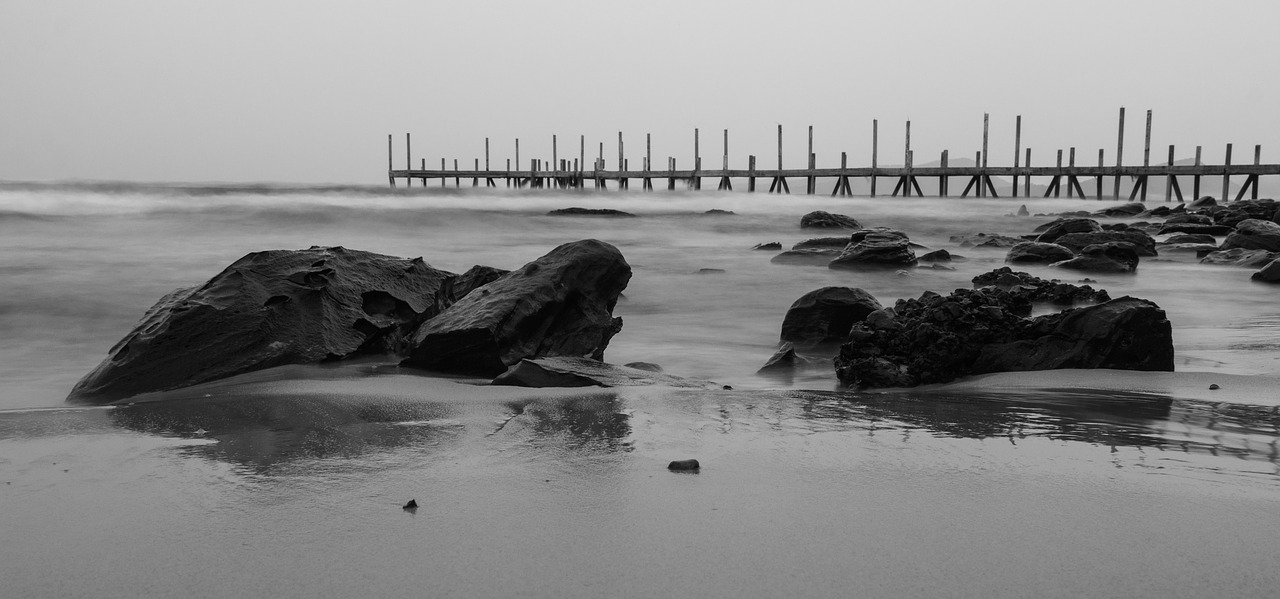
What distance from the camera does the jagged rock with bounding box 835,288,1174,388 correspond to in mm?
4031

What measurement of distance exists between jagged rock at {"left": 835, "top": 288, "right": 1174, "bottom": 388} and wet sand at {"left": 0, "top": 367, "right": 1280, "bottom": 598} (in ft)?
2.10

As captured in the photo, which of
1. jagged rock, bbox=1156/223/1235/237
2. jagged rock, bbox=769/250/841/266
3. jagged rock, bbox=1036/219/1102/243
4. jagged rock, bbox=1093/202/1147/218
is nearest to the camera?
jagged rock, bbox=769/250/841/266

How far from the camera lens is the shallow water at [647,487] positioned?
67.7 inches

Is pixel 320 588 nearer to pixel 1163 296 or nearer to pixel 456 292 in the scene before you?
pixel 456 292

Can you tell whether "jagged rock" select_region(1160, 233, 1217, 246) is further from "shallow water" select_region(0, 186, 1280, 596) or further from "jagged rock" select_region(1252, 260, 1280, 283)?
"shallow water" select_region(0, 186, 1280, 596)

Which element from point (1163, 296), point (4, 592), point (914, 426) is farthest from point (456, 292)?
point (1163, 296)

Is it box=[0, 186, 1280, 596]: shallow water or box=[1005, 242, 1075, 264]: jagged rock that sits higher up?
box=[0, 186, 1280, 596]: shallow water

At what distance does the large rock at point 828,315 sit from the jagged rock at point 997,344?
3.11ft

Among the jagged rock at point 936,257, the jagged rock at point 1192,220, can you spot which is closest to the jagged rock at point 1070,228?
the jagged rock at point 936,257

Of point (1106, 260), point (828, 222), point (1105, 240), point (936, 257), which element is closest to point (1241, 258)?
point (1105, 240)

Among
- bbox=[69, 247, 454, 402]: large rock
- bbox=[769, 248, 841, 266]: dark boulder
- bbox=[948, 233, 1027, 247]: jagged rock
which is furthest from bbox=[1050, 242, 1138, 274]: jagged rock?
bbox=[69, 247, 454, 402]: large rock

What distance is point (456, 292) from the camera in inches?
217

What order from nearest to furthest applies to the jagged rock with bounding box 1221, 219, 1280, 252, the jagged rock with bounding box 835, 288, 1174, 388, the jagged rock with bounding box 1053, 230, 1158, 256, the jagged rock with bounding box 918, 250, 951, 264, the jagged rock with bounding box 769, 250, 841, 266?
the jagged rock with bounding box 835, 288, 1174, 388
the jagged rock with bounding box 918, 250, 951, 264
the jagged rock with bounding box 769, 250, 841, 266
the jagged rock with bounding box 1221, 219, 1280, 252
the jagged rock with bounding box 1053, 230, 1158, 256

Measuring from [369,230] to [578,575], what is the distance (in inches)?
578
